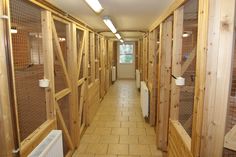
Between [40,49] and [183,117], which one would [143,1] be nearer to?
[40,49]

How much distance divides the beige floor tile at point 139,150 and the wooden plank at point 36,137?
57.3 inches

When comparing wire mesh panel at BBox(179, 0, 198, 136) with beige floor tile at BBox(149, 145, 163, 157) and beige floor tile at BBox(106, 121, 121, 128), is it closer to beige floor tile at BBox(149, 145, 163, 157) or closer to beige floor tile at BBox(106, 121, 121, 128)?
beige floor tile at BBox(149, 145, 163, 157)

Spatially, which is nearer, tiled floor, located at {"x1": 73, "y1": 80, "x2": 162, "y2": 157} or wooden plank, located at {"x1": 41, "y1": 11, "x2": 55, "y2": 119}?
wooden plank, located at {"x1": 41, "y1": 11, "x2": 55, "y2": 119}

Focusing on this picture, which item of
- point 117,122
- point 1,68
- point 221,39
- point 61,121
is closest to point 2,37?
point 1,68

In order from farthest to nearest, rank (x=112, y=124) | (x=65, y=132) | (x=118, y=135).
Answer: (x=112, y=124)
(x=118, y=135)
(x=65, y=132)

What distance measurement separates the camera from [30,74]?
220cm

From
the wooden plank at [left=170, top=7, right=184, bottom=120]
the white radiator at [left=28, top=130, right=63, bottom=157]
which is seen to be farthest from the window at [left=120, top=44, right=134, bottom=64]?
the white radiator at [left=28, top=130, right=63, bottom=157]

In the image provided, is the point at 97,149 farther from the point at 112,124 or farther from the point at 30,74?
the point at 30,74

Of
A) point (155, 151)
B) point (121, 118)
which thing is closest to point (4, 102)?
point (155, 151)

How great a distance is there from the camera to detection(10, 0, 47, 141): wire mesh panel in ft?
6.72

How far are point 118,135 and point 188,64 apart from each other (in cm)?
204

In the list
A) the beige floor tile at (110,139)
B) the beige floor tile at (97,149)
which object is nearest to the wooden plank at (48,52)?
the beige floor tile at (97,149)

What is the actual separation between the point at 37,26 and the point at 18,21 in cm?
35

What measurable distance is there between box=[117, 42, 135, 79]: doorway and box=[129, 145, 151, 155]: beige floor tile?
840cm
